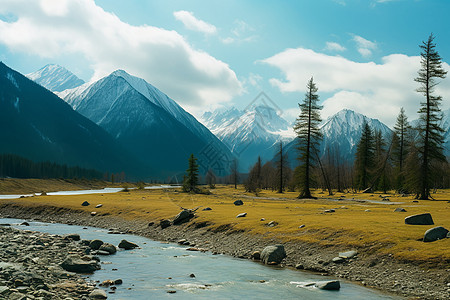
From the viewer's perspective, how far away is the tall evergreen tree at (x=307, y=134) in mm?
71250

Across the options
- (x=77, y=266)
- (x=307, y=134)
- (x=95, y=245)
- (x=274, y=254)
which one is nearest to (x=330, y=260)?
(x=274, y=254)

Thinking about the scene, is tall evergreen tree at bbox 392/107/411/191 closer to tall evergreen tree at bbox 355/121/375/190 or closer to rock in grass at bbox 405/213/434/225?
tall evergreen tree at bbox 355/121/375/190

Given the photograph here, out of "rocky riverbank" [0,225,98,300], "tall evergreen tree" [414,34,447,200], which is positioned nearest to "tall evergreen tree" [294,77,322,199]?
"tall evergreen tree" [414,34,447,200]

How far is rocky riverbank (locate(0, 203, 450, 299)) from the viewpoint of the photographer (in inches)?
687

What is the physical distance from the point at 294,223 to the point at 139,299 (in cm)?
1943

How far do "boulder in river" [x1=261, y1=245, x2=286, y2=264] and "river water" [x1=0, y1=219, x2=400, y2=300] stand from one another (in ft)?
2.94

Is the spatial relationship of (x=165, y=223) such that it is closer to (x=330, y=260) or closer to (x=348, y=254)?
(x=330, y=260)

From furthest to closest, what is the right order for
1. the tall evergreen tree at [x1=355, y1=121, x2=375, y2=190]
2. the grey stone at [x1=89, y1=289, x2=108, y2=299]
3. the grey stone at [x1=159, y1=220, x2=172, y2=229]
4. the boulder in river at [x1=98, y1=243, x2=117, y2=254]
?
the tall evergreen tree at [x1=355, y1=121, x2=375, y2=190] → the grey stone at [x1=159, y1=220, x2=172, y2=229] → the boulder in river at [x1=98, y1=243, x2=117, y2=254] → the grey stone at [x1=89, y1=289, x2=108, y2=299]

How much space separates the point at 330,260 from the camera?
2281cm

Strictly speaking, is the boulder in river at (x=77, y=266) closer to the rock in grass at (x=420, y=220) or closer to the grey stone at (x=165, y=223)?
the grey stone at (x=165, y=223)

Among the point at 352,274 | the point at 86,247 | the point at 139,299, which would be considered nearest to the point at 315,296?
the point at 352,274

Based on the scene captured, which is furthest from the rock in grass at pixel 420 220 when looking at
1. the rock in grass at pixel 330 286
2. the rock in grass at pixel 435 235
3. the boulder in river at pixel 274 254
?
the rock in grass at pixel 330 286

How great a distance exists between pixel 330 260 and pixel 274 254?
162 inches

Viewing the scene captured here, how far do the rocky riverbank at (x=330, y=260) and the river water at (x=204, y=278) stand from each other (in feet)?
4.78
